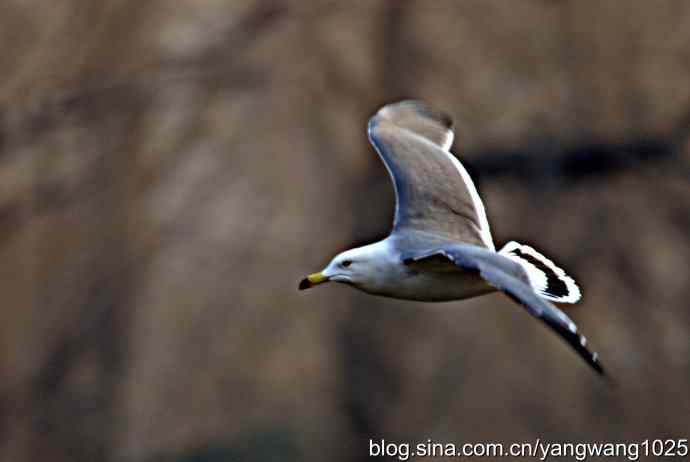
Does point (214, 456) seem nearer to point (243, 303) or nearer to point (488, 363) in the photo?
point (243, 303)

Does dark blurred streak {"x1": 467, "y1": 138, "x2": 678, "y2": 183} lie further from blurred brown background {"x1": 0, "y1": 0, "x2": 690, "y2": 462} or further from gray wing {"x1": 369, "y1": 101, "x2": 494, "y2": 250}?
gray wing {"x1": 369, "y1": 101, "x2": 494, "y2": 250}

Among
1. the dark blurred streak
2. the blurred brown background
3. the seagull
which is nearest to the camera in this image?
the seagull

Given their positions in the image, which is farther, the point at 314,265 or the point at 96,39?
the point at 96,39

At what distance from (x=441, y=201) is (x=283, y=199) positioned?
210cm

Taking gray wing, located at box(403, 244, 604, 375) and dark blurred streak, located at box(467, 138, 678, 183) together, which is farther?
dark blurred streak, located at box(467, 138, 678, 183)

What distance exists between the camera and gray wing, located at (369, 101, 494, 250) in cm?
294

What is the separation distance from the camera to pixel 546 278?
2.93 m

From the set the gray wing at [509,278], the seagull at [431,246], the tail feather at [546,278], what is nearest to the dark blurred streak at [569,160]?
the seagull at [431,246]

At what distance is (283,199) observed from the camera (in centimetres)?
504

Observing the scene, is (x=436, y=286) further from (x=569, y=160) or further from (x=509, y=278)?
(x=569, y=160)

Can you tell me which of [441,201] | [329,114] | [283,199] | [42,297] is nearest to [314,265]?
→ [283,199]

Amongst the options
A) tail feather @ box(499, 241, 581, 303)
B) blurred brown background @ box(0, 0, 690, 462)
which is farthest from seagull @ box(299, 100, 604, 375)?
blurred brown background @ box(0, 0, 690, 462)

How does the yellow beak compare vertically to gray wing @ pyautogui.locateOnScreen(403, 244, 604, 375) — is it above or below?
below

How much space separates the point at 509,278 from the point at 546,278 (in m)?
0.60
